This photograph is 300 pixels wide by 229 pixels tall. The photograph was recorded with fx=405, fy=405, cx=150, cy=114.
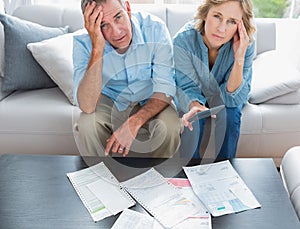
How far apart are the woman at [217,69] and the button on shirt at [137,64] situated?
0.26ft

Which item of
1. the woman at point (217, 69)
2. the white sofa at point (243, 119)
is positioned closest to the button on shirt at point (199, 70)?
the woman at point (217, 69)

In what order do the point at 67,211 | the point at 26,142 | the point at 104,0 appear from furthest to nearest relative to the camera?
1. the point at 26,142
2. the point at 104,0
3. the point at 67,211

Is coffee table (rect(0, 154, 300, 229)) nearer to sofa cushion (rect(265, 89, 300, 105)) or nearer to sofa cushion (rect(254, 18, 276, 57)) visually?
sofa cushion (rect(265, 89, 300, 105))

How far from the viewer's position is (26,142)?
1.99m

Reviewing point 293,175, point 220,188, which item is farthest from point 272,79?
point 220,188

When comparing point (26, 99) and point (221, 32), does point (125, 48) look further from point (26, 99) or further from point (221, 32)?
point (26, 99)

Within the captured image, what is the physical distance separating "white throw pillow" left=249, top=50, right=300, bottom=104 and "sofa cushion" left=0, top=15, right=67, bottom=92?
112cm

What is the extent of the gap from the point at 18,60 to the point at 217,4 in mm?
1060

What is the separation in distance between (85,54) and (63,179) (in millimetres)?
597

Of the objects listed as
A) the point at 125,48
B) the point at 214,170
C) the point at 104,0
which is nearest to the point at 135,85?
the point at 125,48

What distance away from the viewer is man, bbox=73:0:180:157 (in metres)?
1.70

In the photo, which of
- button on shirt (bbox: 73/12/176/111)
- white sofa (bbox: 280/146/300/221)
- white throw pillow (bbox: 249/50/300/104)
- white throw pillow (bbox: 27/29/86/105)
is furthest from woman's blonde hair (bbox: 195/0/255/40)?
white throw pillow (bbox: 27/29/86/105)

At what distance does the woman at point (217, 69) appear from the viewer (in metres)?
1.78

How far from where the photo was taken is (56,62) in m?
2.07
